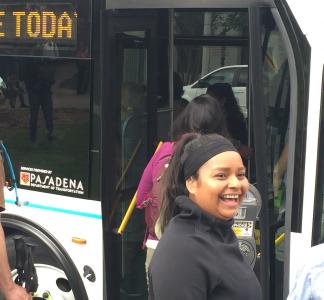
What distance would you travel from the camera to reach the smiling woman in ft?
5.69

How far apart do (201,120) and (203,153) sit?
1247 millimetres

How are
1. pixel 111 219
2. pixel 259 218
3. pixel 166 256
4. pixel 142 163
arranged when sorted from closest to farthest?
1. pixel 166 256
2. pixel 259 218
3. pixel 111 219
4. pixel 142 163

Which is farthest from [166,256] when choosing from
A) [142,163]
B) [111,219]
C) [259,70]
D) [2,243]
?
[142,163]

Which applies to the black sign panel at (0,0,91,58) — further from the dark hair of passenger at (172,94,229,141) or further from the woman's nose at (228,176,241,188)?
the woman's nose at (228,176,241,188)

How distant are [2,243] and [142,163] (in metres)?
1.31

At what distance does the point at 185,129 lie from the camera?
320 cm

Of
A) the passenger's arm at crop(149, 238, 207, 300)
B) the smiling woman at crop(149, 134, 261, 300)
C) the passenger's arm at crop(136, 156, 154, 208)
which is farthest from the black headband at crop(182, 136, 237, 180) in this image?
the passenger's arm at crop(136, 156, 154, 208)

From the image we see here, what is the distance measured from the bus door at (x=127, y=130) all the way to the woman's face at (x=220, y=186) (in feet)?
5.18

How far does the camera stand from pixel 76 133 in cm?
349

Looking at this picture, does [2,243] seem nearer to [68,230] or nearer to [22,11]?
Result: [68,230]

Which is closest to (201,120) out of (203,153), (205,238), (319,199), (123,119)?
(123,119)

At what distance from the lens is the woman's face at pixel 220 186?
1.87 metres

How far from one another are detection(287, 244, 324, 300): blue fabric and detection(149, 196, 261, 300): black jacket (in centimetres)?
34

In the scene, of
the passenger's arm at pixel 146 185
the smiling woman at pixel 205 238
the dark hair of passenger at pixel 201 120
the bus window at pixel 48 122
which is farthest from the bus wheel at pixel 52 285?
the smiling woman at pixel 205 238
